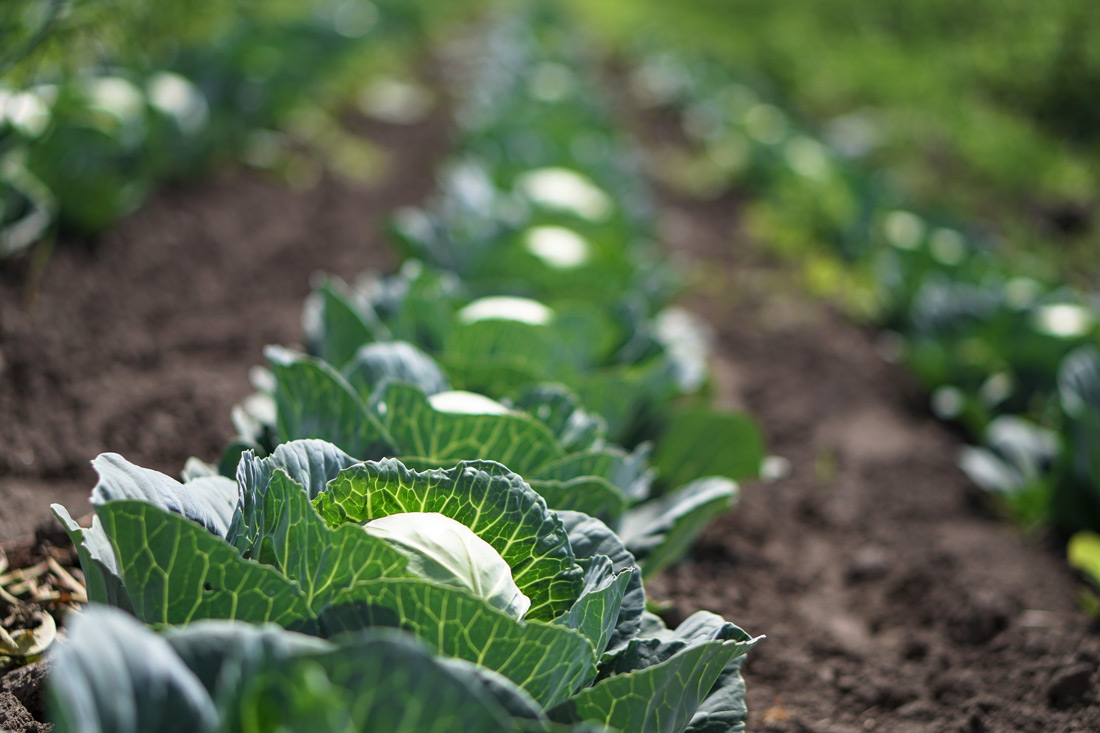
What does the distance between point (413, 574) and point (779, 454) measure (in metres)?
2.90

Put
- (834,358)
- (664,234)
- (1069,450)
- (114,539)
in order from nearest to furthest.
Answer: (114,539) → (1069,450) → (834,358) → (664,234)

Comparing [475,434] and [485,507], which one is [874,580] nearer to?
[475,434]

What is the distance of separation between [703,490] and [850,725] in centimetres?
79

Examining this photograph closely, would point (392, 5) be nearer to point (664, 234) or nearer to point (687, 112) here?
point (687, 112)

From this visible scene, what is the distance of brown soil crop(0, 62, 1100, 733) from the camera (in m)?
2.52

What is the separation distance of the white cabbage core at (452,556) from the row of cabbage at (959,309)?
252 centimetres

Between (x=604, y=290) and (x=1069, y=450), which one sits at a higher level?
(x=604, y=290)

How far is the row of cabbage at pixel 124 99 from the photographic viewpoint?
3.55m

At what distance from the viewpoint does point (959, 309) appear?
15.4 feet

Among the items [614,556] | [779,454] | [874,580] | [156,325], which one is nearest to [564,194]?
[779,454]

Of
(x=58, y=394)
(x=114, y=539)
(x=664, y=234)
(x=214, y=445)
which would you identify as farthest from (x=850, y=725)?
(x=664, y=234)

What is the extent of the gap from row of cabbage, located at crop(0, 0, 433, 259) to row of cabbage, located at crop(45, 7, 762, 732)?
1640 millimetres

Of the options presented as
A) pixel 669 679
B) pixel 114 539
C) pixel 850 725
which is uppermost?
pixel 114 539

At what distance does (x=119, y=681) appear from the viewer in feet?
3.38
